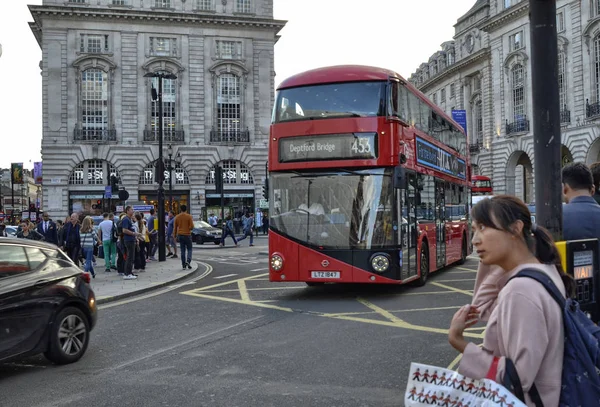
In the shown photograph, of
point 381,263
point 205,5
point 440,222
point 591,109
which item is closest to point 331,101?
point 381,263

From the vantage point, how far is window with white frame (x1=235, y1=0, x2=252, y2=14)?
50656 millimetres

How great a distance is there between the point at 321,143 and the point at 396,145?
126 cm

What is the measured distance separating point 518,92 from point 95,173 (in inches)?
1345

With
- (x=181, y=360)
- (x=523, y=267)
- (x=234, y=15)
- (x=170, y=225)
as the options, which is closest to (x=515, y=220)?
(x=523, y=267)

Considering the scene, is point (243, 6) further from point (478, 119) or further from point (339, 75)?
point (339, 75)

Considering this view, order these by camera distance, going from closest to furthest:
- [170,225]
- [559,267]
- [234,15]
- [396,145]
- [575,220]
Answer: [559,267], [575,220], [396,145], [170,225], [234,15]

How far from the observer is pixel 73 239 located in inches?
606

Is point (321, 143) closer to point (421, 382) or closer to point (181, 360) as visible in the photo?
point (181, 360)

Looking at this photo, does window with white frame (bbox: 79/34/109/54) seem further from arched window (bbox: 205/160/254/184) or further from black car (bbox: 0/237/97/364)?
black car (bbox: 0/237/97/364)

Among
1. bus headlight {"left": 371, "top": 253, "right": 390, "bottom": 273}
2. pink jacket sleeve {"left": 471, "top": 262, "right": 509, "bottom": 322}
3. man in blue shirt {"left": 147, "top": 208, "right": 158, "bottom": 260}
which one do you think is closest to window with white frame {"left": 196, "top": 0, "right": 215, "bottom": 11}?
man in blue shirt {"left": 147, "top": 208, "right": 158, "bottom": 260}

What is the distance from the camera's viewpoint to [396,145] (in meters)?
10.3

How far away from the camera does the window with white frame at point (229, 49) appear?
50.1 m

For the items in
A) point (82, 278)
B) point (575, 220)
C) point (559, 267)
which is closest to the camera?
point (559, 267)

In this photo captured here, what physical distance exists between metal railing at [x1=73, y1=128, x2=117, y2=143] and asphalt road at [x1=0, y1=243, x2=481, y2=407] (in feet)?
127
